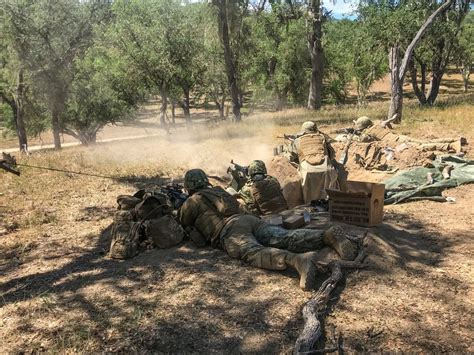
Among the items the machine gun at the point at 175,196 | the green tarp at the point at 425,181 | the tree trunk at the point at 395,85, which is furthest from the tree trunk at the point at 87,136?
the green tarp at the point at 425,181

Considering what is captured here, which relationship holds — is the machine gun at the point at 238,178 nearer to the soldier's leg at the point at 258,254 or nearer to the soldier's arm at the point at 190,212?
the soldier's arm at the point at 190,212

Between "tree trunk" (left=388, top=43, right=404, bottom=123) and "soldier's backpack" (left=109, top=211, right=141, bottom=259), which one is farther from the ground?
"tree trunk" (left=388, top=43, right=404, bottom=123)

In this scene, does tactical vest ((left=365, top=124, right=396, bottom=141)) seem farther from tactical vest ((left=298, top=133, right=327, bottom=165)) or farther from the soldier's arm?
the soldier's arm

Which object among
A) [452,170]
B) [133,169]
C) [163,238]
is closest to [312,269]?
[163,238]

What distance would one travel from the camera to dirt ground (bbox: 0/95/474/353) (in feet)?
12.3

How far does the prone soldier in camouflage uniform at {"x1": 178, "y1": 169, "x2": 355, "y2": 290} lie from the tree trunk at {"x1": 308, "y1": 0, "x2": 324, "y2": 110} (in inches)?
621

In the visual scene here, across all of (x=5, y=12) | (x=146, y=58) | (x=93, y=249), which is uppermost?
(x=5, y=12)

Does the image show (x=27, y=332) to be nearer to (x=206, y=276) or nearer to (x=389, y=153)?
(x=206, y=276)

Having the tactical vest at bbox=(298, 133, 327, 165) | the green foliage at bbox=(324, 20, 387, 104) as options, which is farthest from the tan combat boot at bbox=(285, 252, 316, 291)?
the green foliage at bbox=(324, 20, 387, 104)

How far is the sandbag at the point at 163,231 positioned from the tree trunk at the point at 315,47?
16.3m

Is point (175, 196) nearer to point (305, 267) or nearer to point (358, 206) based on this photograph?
point (358, 206)

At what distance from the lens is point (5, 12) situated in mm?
19609

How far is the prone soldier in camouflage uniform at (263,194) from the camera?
23.0ft

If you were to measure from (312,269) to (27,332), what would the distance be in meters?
2.97
